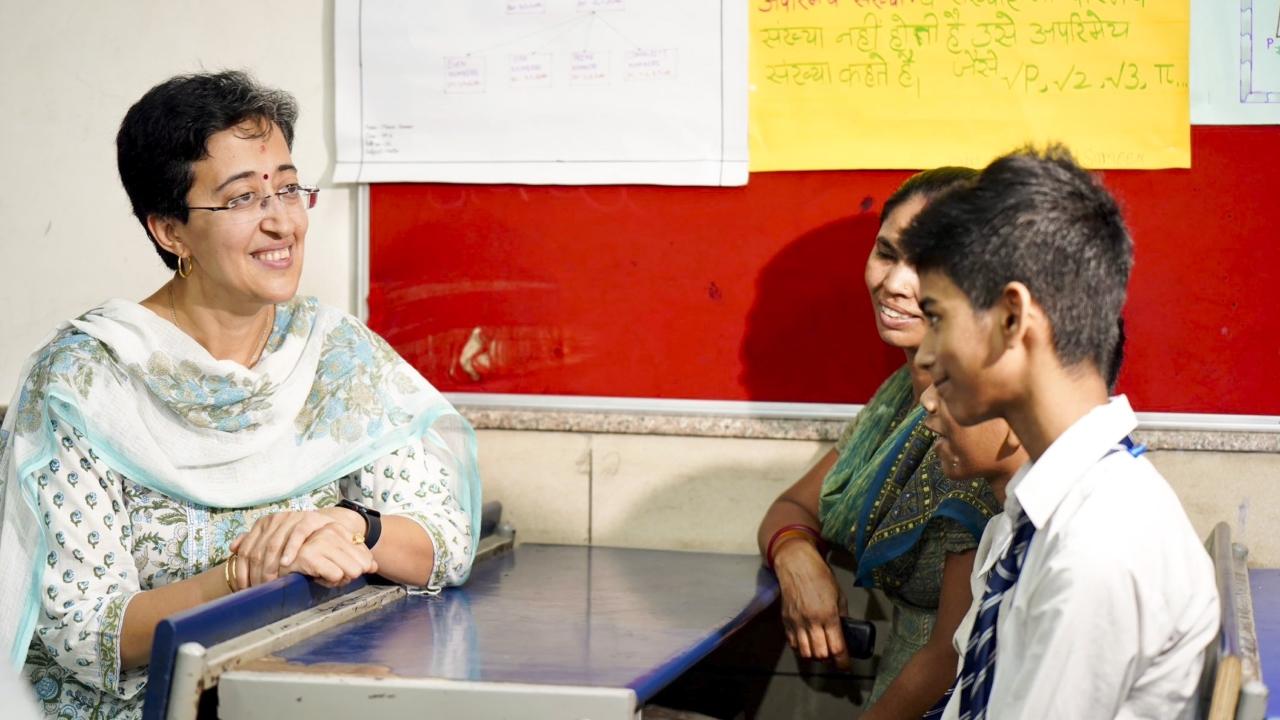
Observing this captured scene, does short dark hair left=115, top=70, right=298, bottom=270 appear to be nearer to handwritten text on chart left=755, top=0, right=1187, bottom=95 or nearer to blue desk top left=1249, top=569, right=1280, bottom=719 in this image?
handwritten text on chart left=755, top=0, right=1187, bottom=95

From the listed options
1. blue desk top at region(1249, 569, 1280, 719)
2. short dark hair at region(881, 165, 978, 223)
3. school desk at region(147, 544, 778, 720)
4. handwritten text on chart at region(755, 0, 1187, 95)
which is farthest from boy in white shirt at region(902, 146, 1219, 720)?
handwritten text on chart at region(755, 0, 1187, 95)

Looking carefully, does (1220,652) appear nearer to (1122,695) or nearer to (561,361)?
(1122,695)

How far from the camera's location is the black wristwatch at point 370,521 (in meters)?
2.08

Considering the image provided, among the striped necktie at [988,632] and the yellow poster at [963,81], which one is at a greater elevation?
the yellow poster at [963,81]

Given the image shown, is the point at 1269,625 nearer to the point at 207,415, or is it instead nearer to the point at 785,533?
the point at 785,533

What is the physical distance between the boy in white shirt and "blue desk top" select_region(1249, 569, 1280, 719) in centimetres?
14

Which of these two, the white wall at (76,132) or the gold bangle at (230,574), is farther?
the white wall at (76,132)

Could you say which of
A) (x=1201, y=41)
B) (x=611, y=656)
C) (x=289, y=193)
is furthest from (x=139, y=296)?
(x=1201, y=41)

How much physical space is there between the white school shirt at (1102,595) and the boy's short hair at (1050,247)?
0.10 metres

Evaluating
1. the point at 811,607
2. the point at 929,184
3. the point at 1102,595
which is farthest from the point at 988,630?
the point at 929,184

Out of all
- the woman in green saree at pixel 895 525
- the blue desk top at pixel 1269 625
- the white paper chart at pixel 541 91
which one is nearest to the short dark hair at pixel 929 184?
the woman in green saree at pixel 895 525

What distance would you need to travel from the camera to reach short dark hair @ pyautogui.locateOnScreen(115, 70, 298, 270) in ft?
7.07

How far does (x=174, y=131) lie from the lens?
215 centimetres

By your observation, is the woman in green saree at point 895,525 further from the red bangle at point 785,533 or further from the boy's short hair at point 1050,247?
the boy's short hair at point 1050,247
